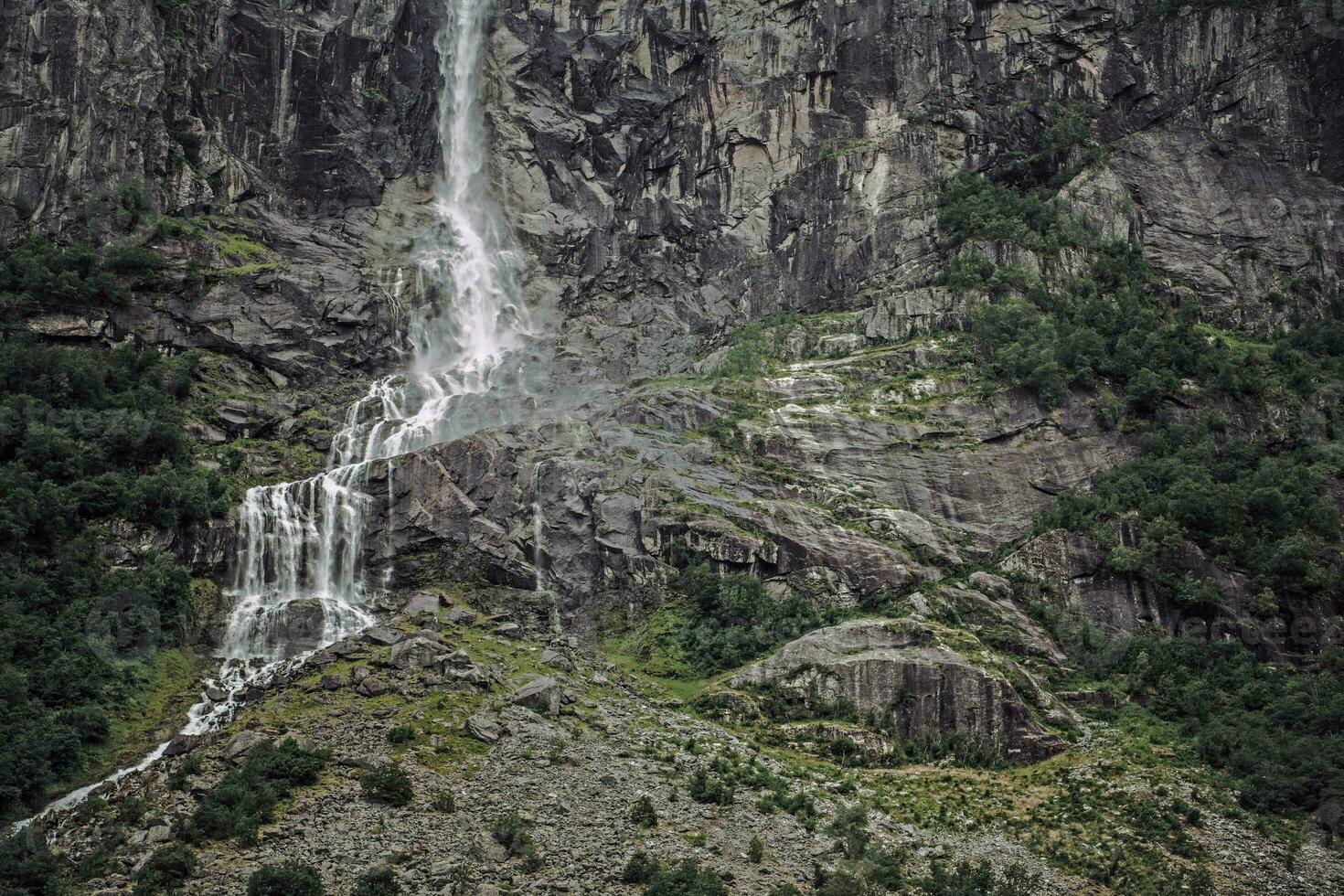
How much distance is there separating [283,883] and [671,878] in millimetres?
14259

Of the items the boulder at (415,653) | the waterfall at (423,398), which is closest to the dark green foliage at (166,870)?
the boulder at (415,653)

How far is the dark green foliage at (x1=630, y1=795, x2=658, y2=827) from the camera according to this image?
49594mm

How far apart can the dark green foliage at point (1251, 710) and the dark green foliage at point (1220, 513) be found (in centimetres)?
462

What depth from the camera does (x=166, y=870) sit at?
1697 inches

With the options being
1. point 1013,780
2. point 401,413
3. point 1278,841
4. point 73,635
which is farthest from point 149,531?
point 1278,841

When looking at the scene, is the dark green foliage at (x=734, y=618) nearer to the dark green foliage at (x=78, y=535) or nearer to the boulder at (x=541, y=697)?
the boulder at (x=541, y=697)

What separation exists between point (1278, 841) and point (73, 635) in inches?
2369

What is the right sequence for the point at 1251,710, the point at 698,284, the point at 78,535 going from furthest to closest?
1. the point at 698,284
2. the point at 78,535
3. the point at 1251,710

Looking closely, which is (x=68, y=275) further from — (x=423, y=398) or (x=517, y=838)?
(x=517, y=838)

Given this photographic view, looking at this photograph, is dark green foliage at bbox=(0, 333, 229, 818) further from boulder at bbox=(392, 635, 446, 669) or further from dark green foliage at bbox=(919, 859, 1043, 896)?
dark green foliage at bbox=(919, 859, 1043, 896)

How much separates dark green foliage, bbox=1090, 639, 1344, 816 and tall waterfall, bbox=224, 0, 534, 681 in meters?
46.9

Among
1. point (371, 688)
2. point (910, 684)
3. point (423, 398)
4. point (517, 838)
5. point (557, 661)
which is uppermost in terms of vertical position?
point (423, 398)

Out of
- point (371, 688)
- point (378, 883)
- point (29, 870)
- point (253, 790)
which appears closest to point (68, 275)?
point (371, 688)

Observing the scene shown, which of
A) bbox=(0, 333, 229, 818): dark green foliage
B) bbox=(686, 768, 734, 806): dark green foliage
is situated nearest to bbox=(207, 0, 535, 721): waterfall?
bbox=(0, 333, 229, 818): dark green foliage
